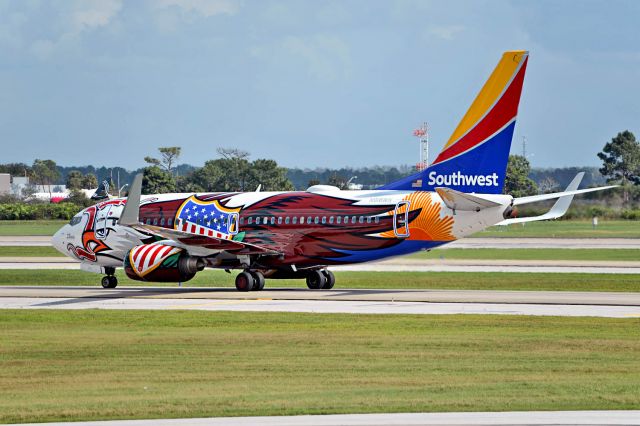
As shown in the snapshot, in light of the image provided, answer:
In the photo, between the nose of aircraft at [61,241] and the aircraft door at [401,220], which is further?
the nose of aircraft at [61,241]

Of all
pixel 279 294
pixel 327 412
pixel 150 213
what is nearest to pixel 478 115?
pixel 279 294

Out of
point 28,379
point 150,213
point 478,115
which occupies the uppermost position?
point 478,115

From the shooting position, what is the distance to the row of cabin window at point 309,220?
142ft

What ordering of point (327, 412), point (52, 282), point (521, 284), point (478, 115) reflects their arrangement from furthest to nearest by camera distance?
point (52, 282) → point (521, 284) → point (478, 115) → point (327, 412)

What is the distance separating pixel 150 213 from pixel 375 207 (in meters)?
11.0

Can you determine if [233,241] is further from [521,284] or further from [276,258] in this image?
[521,284]

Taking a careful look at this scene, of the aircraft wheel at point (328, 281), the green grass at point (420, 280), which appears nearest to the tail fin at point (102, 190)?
the green grass at point (420, 280)

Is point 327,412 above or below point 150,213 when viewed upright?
below

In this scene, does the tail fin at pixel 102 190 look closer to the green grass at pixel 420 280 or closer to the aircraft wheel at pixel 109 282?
the green grass at pixel 420 280

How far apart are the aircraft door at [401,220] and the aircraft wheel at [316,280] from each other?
5.05 metres

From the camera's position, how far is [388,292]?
4325cm

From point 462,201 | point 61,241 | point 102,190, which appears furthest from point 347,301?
point 102,190

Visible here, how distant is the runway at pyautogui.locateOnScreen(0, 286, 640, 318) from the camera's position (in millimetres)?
35625

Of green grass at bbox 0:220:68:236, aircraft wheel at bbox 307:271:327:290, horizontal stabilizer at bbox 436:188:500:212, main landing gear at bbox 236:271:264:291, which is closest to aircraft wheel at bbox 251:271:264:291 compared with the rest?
main landing gear at bbox 236:271:264:291
